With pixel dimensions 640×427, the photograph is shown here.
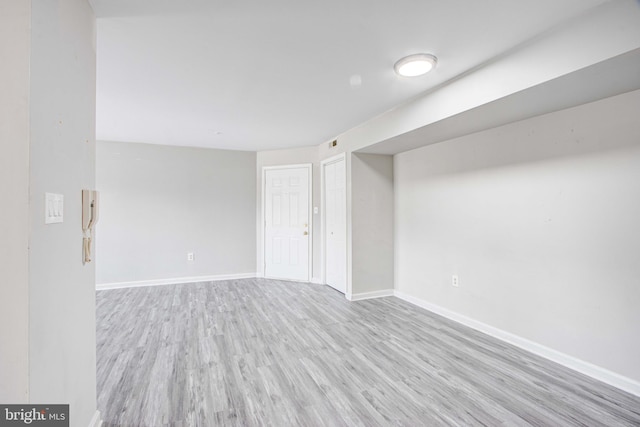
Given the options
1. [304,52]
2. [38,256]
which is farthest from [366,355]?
[304,52]

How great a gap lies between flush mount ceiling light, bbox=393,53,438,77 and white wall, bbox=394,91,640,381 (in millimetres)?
1136

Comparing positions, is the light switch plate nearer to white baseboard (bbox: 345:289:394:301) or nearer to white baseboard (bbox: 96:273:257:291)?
white baseboard (bbox: 345:289:394:301)

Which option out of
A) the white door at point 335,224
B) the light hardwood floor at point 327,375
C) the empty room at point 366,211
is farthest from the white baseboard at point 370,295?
the light hardwood floor at point 327,375

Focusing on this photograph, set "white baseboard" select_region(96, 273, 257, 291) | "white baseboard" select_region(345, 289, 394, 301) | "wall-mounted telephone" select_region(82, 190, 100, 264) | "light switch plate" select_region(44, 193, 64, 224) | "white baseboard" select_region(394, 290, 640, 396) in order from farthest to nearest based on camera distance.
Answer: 1. "white baseboard" select_region(96, 273, 257, 291)
2. "white baseboard" select_region(345, 289, 394, 301)
3. "white baseboard" select_region(394, 290, 640, 396)
4. "wall-mounted telephone" select_region(82, 190, 100, 264)
5. "light switch plate" select_region(44, 193, 64, 224)

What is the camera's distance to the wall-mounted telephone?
1468 mm

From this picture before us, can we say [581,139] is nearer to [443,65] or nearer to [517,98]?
[517,98]

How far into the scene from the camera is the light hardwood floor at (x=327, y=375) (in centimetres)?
177

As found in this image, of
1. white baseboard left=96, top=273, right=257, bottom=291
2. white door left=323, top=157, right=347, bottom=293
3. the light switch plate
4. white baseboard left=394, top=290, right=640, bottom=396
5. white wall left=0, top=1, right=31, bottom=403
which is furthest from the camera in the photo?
white baseboard left=96, top=273, right=257, bottom=291

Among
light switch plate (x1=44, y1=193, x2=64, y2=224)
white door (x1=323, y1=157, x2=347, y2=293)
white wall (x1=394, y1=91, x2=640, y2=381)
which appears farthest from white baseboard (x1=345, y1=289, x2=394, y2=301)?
light switch plate (x1=44, y1=193, x2=64, y2=224)

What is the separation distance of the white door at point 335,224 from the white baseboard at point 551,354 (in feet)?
4.60

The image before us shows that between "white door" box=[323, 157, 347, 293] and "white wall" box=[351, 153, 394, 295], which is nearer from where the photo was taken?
"white wall" box=[351, 153, 394, 295]

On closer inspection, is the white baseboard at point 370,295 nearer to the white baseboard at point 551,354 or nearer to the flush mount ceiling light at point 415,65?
the white baseboard at point 551,354

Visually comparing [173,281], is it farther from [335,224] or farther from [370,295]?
[370,295]

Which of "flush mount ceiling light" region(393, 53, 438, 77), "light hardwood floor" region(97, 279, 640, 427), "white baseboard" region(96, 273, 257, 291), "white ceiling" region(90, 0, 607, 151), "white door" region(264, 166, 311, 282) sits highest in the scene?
"white ceiling" region(90, 0, 607, 151)
